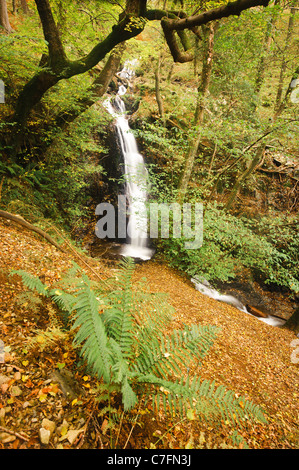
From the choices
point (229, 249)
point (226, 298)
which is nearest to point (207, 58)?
point (229, 249)

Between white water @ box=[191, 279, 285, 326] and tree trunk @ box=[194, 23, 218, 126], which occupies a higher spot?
tree trunk @ box=[194, 23, 218, 126]

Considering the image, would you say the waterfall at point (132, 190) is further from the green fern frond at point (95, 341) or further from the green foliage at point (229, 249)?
the green fern frond at point (95, 341)

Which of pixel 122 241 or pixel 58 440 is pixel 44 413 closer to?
pixel 58 440

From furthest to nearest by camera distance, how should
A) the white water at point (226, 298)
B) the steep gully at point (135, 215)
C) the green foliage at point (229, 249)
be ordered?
1. the steep gully at point (135, 215)
2. the white water at point (226, 298)
3. the green foliage at point (229, 249)

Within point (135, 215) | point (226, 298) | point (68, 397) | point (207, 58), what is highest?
point (207, 58)

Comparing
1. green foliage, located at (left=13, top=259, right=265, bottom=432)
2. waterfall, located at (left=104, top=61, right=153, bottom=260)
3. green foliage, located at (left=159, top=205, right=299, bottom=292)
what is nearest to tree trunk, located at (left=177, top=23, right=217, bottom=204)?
green foliage, located at (left=159, top=205, right=299, bottom=292)

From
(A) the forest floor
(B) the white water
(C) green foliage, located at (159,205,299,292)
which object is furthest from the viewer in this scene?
(B) the white water

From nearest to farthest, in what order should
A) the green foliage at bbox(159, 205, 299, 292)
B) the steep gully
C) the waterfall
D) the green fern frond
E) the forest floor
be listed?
the forest floor
the green fern frond
the green foliage at bbox(159, 205, 299, 292)
the steep gully
the waterfall

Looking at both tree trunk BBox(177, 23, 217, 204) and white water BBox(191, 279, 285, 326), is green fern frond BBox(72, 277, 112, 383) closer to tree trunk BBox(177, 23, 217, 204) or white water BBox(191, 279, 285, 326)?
tree trunk BBox(177, 23, 217, 204)

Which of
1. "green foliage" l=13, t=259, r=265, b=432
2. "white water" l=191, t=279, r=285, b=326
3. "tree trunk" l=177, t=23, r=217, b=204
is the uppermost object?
"tree trunk" l=177, t=23, r=217, b=204

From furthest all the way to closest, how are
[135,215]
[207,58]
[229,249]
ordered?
[135,215]
[229,249]
[207,58]

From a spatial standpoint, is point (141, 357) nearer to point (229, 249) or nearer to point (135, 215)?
point (229, 249)

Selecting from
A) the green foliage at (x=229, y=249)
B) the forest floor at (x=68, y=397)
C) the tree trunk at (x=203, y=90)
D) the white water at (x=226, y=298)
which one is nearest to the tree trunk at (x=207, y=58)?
the tree trunk at (x=203, y=90)
